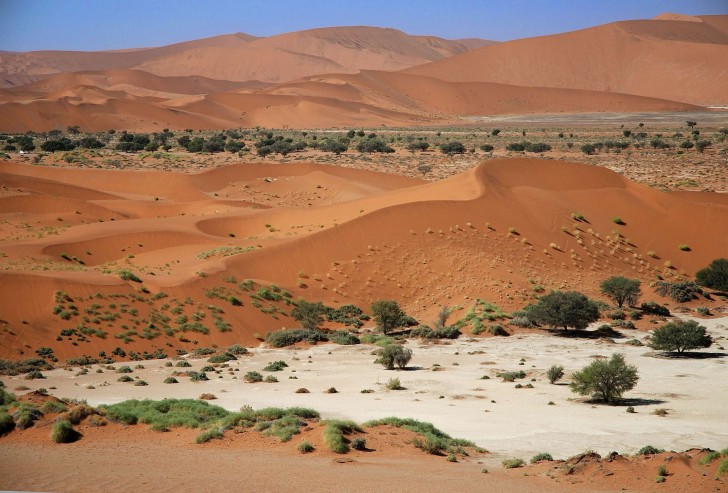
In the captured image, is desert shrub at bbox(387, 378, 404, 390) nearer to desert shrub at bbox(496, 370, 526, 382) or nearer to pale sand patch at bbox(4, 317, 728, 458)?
pale sand patch at bbox(4, 317, 728, 458)

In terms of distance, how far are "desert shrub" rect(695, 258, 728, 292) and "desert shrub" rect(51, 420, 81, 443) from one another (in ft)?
94.2

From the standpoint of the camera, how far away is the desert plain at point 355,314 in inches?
569

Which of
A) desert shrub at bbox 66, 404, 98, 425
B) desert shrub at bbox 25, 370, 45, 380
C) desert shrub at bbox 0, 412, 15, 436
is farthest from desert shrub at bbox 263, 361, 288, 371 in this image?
desert shrub at bbox 0, 412, 15, 436

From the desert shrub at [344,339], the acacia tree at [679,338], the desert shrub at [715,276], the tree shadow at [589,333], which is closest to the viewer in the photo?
the acacia tree at [679,338]


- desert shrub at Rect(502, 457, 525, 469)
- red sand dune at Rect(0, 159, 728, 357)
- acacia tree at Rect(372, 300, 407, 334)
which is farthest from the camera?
red sand dune at Rect(0, 159, 728, 357)

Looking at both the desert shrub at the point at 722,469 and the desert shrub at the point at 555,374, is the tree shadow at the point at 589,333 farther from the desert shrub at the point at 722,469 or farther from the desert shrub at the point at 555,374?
the desert shrub at the point at 722,469

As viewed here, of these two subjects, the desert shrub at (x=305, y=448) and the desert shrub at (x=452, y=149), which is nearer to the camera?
the desert shrub at (x=305, y=448)

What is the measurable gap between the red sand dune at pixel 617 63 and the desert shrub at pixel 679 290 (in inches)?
4510

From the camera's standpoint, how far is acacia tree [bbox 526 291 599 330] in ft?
97.5

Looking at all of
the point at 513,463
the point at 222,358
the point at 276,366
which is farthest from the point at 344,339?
the point at 513,463

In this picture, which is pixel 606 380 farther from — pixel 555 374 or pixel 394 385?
pixel 394 385

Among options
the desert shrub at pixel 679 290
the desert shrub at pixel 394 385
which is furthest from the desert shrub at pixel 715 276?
the desert shrub at pixel 394 385

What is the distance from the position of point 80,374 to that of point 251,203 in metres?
30.2

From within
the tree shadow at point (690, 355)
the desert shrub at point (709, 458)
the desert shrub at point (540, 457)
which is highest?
the desert shrub at point (709, 458)
